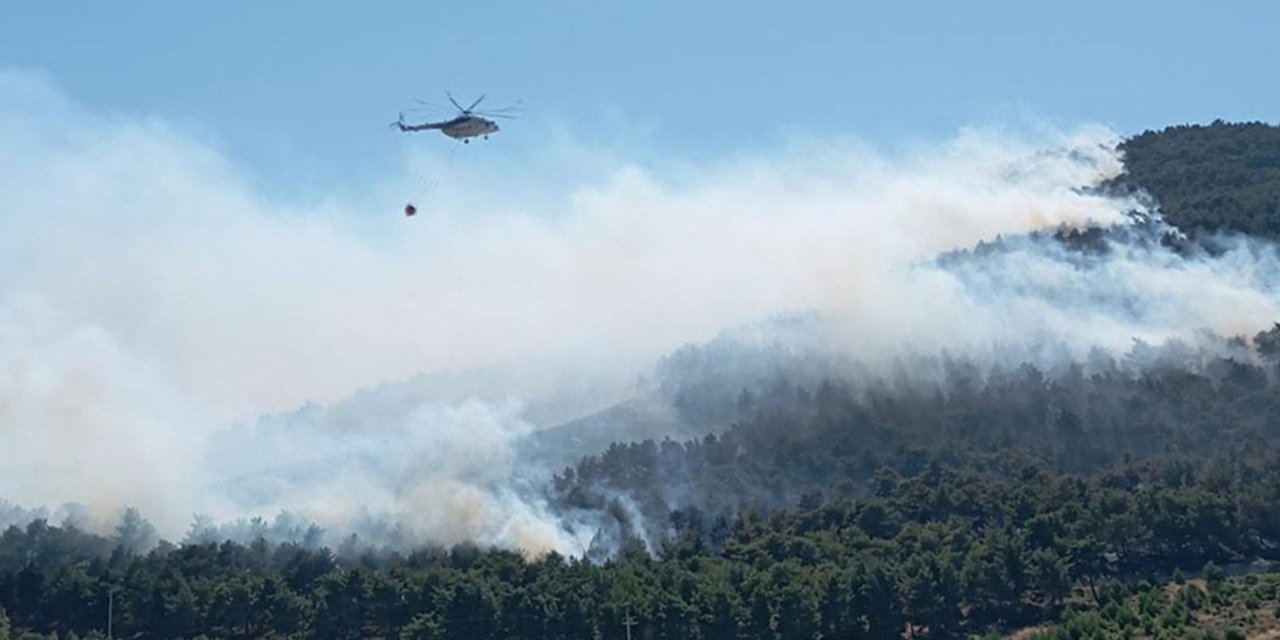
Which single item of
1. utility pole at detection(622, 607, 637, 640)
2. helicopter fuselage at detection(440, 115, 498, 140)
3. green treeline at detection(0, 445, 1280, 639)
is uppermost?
helicopter fuselage at detection(440, 115, 498, 140)

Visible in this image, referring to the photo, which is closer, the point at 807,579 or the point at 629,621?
the point at 629,621

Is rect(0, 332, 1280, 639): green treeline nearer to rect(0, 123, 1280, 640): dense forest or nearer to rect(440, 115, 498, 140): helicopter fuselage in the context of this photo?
rect(0, 123, 1280, 640): dense forest

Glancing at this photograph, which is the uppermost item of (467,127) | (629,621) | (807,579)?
(467,127)

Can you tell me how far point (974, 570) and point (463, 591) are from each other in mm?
43245

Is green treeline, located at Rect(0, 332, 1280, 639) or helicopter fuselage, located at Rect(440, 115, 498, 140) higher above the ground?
helicopter fuselage, located at Rect(440, 115, 498, 140)

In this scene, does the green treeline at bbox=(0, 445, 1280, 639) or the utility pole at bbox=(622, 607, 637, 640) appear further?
the green treeline at bbox=(0, 445, 1280, 639)

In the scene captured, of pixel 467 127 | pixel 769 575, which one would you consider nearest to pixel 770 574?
pixel 769 575

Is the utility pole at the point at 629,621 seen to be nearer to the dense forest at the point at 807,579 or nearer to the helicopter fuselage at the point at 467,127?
the dense forest at the point at 807,579

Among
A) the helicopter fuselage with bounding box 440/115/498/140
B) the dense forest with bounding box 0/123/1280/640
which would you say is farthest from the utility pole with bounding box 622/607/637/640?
the helicopter fuselage with bounding box 440/115/498/140

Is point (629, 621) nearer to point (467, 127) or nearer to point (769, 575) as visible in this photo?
point (769, 575)

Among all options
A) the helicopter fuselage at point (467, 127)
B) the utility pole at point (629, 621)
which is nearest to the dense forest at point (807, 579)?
the utility pole at point (629, 621)

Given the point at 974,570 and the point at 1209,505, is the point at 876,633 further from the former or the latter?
the point at 1209,505

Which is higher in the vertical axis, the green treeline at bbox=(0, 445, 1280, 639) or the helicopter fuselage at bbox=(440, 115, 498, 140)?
the helicopter fuselage at bbox=(440, 115, 498, 140)

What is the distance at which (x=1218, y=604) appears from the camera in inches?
5458
